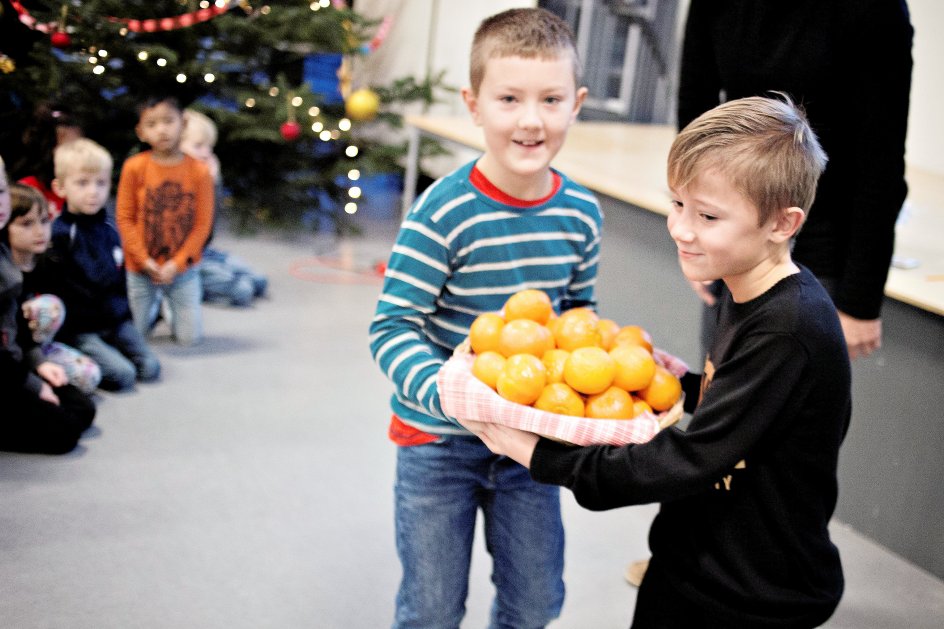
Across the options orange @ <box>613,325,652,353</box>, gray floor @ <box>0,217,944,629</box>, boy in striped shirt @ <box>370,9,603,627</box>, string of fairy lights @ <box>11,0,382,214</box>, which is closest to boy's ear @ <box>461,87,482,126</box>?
boy in striped shirt @ <box>370,9,603,627</box>

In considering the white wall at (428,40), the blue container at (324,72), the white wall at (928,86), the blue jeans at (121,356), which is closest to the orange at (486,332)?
the blue jeans at (121,356)

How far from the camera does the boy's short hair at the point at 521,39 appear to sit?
5.88ft

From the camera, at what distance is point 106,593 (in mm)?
2400

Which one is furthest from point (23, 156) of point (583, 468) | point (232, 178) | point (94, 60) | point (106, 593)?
point (583, 468)

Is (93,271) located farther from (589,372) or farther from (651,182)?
(589,372)

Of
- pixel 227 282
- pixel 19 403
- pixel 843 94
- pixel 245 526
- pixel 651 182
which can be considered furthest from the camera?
pixel 227 282

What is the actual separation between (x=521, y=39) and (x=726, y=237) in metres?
0.61

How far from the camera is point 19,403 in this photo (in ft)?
10.00

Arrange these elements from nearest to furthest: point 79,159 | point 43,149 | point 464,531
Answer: point 464,531 → point 79,159 → point 43,149

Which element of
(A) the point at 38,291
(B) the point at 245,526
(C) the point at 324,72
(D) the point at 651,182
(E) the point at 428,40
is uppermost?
(E) the point at 428,40

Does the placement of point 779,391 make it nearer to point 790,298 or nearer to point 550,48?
point 790,298

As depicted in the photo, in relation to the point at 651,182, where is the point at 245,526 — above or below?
below

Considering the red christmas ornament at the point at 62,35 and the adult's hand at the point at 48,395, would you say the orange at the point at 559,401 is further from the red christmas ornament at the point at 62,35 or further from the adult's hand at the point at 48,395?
the red christmas ornament at the point at 62,35

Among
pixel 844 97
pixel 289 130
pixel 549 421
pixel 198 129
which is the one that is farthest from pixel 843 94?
pixel 289 130
